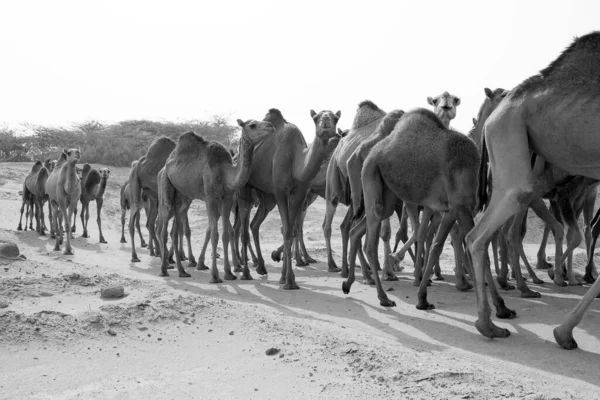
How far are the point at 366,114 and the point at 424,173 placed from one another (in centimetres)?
346

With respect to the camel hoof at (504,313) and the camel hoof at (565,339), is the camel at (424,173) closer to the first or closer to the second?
the camel hoof at (504,313)

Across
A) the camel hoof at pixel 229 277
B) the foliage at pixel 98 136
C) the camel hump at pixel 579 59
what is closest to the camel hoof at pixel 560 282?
the camel hump at pixel 579 59

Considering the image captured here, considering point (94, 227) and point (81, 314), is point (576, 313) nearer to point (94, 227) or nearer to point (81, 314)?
point (81, 314)

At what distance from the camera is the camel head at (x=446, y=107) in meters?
9.26

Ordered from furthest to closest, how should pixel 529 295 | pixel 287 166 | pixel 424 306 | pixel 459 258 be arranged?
pixel 287 166 < pixel 459 258 < pixel 529 295 < pixel 424 306

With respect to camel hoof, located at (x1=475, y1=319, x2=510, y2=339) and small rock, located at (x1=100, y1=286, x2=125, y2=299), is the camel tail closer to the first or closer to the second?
camel hoof, located at (x1=475, y1=319, x2=510, y2=339)

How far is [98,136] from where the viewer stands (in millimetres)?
34969

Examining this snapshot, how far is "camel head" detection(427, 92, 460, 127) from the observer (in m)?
9.26

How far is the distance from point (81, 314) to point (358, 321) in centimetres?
274

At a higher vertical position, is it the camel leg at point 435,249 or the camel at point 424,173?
the camel at point 424,173

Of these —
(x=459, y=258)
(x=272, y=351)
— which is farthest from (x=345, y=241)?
(x=272, y=351)

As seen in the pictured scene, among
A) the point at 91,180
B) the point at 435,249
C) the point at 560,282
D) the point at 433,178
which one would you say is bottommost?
the point at 560,282

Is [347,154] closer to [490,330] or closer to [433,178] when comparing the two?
[433,178]

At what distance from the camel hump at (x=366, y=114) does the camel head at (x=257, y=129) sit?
1261 mm
